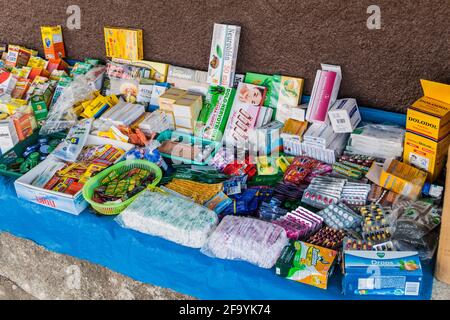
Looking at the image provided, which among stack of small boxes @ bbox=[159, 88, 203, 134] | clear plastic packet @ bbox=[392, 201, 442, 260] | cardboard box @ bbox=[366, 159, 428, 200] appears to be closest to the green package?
stack of small boxes @ bbox=[159, 88, 203, 134]

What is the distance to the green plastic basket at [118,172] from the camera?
250 cm

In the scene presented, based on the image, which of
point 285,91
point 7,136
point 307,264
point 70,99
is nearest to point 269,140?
point 285,91

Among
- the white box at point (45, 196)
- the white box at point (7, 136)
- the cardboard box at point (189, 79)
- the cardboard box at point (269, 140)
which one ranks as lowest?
the white box at point (45, 196)

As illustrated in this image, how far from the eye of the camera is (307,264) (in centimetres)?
206

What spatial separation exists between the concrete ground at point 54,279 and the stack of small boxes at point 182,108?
1097 mm

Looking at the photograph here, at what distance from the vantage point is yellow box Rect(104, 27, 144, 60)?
3.42m

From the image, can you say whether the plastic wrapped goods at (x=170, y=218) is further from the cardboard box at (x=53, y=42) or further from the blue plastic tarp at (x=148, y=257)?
the cardboard box at (x=53, y=42)

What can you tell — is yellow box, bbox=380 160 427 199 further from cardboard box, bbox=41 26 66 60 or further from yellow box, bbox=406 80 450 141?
cardboard box, bbox=41 26 66 60

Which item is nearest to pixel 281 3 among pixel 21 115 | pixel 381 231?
pixel 381 231

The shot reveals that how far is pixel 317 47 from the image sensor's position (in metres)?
2.85

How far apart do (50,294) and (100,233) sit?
879 millimetres

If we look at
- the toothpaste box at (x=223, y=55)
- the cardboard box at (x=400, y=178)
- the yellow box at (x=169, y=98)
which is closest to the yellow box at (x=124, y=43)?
the yellow box at (x=169, y=98)

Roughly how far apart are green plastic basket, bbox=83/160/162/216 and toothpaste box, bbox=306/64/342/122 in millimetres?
1016

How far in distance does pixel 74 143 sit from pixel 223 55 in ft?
3.77
